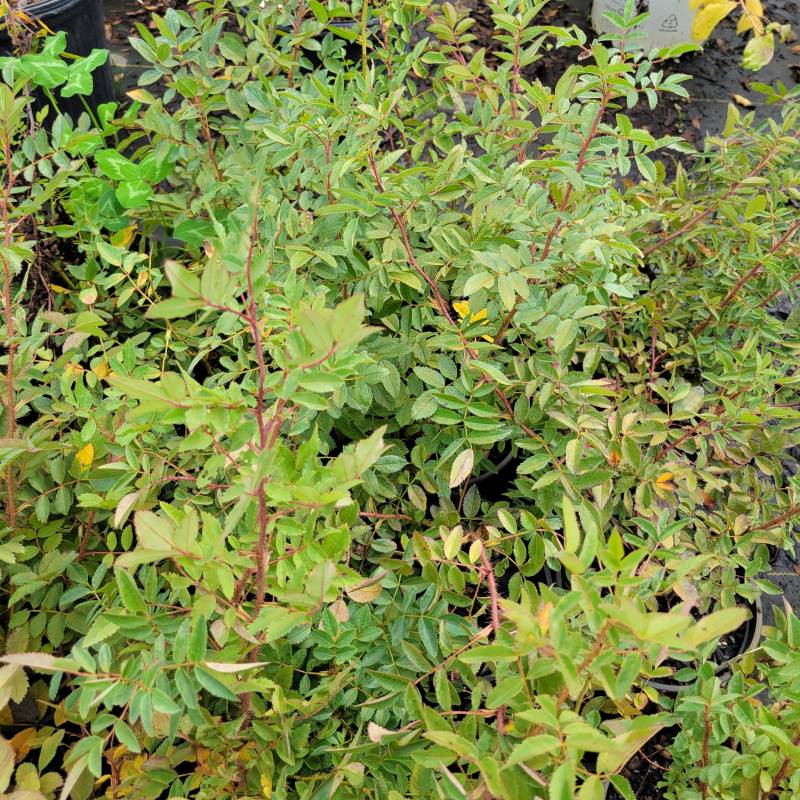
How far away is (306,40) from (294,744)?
140 centimetres

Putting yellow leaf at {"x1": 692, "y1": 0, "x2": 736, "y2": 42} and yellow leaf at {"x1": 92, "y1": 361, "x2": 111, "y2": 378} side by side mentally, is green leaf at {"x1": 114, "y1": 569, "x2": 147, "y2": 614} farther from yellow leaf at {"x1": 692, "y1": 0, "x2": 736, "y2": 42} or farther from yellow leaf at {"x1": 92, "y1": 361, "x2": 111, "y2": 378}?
yellow leaf at {"x1": 692, "y1": 0, "x2": 736, "y2": 42}

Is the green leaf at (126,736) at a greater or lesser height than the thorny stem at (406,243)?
lesser

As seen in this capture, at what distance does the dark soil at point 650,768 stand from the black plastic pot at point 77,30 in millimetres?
2484

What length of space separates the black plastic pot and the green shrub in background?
949mm

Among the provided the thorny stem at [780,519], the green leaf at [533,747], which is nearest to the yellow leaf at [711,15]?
the thorny stem at [780,519]

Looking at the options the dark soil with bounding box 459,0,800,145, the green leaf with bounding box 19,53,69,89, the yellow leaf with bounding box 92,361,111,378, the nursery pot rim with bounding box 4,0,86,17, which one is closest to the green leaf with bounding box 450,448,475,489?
the yellow leaf with bounding box 92,361,111,378

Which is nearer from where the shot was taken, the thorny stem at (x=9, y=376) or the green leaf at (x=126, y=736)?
the green leaf at (x=126, y=736)

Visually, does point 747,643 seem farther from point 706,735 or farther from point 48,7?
point 48,7

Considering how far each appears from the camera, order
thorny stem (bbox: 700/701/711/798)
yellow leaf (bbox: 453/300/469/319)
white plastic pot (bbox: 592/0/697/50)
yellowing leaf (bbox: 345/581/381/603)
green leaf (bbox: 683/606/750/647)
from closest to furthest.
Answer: green leaf (bbox: 683/606/750/647), yellowing leaf (bbox: 345/581/381/603), thorny stem (bbox: 700/701/711/798), yellow leaf (bbox: 453/300/469/319), white plastic pot (bbox: 592/0/697/50)

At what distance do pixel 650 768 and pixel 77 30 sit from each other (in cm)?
276

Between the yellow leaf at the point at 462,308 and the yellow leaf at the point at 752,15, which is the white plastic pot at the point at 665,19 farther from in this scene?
the yellow leaf at the point at 462,308

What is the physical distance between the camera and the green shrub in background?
28.0 inches

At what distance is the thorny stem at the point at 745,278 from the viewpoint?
154 cm

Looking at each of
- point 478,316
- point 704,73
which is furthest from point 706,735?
point 704,73
